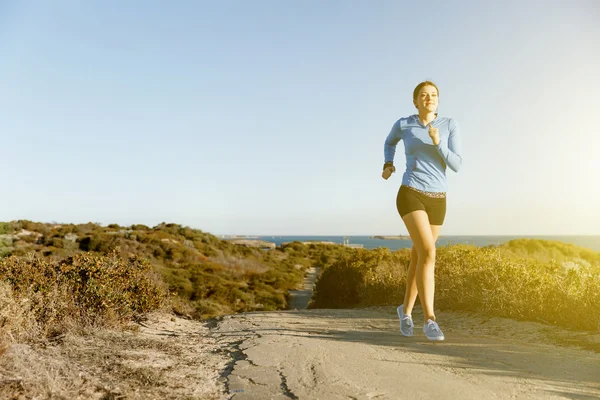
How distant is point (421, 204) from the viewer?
496 cm

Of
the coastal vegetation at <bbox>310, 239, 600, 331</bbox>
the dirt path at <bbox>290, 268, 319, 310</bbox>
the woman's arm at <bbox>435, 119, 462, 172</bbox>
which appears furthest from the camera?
the dirt path at <bbox>290, 268, 319, 310</bbox>

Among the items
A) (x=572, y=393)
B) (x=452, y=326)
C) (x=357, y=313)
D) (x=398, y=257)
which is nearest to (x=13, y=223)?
(x=398, y=257)

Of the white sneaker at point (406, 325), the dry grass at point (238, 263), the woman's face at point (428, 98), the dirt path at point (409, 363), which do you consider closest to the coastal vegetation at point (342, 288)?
the dirt path at point (409, 363)

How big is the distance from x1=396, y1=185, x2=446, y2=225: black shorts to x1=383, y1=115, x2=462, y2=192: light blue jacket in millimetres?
89

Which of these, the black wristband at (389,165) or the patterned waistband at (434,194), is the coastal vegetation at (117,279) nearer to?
the black wristband at (389,165)

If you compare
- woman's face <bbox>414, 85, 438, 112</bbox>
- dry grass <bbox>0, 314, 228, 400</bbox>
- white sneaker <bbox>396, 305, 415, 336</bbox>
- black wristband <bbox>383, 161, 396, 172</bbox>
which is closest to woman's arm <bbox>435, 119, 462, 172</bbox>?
woman's face <bbox>414, 85, 438, 112</bbox>

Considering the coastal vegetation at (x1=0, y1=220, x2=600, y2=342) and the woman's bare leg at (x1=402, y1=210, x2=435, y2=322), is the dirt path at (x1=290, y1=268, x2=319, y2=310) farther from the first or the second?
the woman's bare leg at (x1=402, y1=210, x2=435, y2=322)

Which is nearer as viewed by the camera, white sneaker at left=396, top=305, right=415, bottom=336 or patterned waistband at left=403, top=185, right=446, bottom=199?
patterned waistband at left=403, top=185, right=446, bottom=199

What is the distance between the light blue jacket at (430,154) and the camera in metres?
5.00

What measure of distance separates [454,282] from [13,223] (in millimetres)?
37445

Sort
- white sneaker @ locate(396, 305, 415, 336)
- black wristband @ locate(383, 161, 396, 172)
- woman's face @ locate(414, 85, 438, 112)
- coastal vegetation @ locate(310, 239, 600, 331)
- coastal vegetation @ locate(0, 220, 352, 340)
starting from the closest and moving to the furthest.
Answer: woman's face @ locate(414, 85, 438, 112) < black wristband @ locate(383, 161, 396, 172) < white sneaker @ locate(396, 305, 415, 336) < coastal vegetation @ locate(0, 220, 352, 340) < coastal vegetation @ locate(310, 239, 600, 331)

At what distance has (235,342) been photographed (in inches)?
235

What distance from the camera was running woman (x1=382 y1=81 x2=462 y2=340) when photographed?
195 inches

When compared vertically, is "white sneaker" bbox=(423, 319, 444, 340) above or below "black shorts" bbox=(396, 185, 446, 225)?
below
